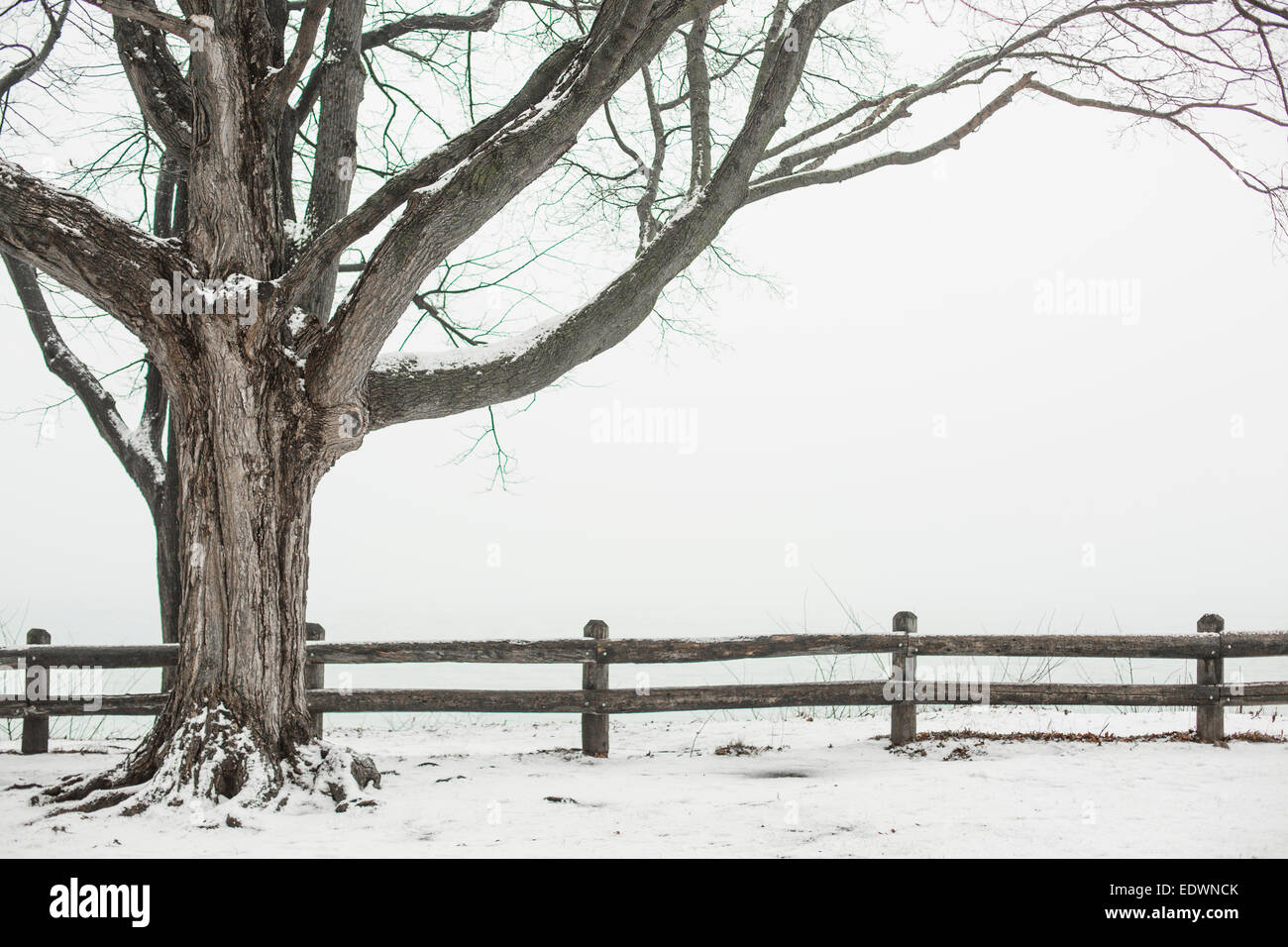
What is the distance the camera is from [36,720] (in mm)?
9070

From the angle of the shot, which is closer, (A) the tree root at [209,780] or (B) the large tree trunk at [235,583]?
(A) the tree root at [209,780]

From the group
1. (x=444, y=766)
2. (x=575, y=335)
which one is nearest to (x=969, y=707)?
(x=444, y=766)

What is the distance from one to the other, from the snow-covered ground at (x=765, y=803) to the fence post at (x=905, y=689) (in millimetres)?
230

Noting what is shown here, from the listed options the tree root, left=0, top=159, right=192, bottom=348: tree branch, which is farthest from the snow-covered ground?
left=0, top=159, right=192, bottom=348: tree branch

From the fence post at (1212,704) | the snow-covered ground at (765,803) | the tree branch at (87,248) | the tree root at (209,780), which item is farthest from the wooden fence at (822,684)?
the tree branch at (87,248)

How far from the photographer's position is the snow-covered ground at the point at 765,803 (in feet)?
17.0

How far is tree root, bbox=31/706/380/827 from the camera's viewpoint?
19.3ft

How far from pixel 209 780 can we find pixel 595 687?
3421 millimetres

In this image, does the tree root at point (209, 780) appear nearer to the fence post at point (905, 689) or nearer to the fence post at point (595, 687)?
the fence post at point (595, 687)

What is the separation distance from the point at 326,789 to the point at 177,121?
492 cm

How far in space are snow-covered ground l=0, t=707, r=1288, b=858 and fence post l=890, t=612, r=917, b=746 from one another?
230mm

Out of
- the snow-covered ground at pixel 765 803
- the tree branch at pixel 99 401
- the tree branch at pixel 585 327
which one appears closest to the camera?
the snow-covered ground at pixel 765 803
